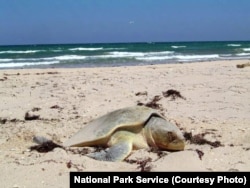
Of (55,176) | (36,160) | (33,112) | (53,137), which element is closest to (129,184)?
(55,176)

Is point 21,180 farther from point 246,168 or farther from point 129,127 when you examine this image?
point 246,168

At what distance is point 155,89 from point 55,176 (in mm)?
5303

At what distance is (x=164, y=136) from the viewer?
4543 millimetres

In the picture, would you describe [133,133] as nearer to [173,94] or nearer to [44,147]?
[44,147]

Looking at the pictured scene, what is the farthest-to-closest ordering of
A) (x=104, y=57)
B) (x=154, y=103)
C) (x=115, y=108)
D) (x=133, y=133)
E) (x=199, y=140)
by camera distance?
1. (x=104, y=57)
2. (x=154, y=103)
3. (x=115, y=108)
4. (x=199, y=140)
5. (x=133, y=133)

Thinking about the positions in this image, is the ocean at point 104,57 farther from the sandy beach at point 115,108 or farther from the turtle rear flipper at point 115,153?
the turtle rear flipper at point 115,153

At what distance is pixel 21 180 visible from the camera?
353 cm

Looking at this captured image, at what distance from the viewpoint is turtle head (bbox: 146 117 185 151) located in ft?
14.8

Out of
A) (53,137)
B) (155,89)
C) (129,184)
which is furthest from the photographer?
(155,89)

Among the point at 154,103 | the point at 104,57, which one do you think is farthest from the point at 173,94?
the point at 104,57

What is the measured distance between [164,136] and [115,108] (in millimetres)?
2402

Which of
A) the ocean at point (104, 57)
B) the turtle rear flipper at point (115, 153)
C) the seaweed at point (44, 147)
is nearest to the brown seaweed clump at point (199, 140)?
the turtle rear flipper at point (115, 153)

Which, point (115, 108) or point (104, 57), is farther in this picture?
point (104, 57)

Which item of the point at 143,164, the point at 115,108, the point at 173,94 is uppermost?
the point at 173,94
